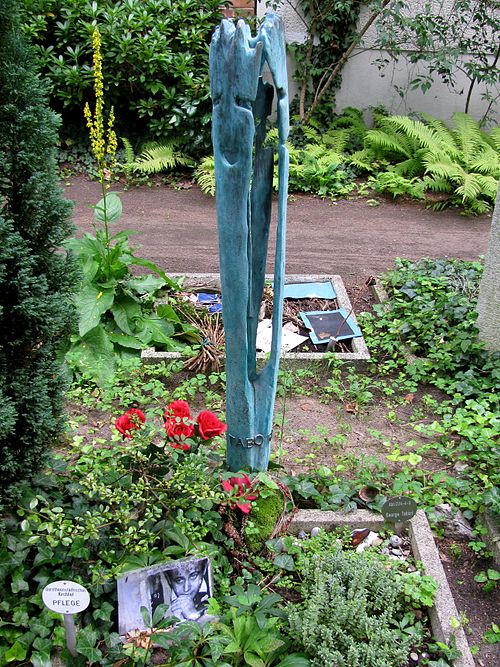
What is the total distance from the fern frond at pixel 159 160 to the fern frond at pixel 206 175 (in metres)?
0.26

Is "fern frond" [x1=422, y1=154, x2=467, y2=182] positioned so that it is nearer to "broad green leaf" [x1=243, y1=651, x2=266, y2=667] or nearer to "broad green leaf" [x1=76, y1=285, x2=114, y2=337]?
"broad green leaf" [x1=76, y1=285, x2=114, y2=337]

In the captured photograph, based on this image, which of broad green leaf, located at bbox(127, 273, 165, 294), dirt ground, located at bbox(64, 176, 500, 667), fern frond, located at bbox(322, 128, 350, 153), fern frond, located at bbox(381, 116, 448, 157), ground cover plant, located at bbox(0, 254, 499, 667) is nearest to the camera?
ground cover plant, located at bbox(0, 254, 499, 667)

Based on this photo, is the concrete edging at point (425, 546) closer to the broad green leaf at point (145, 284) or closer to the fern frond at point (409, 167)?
the broad green leaf at point (145, 284)

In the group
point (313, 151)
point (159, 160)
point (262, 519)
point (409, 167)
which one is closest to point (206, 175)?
point (159, 160)

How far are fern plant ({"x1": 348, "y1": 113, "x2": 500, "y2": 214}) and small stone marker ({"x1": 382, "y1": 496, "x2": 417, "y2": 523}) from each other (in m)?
5.18

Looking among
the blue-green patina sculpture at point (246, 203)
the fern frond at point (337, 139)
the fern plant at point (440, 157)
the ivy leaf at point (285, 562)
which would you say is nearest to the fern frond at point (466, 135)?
the fern plant at point (440, 157)

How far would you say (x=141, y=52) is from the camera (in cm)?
847

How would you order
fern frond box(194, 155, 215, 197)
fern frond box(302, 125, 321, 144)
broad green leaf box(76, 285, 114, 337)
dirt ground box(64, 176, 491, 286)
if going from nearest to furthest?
broad green leaf box(76, 285, 114, 337) → dirt ground box(64, 176, 491, 286) → fern frond box(194, 155, 215, 197) → fern frond box(302, 125, 321, 144)

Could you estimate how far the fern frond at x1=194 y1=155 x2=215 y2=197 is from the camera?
8094mm

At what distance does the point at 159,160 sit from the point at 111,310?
3854mm

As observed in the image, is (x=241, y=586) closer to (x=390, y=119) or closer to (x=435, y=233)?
(x=435, y=233)

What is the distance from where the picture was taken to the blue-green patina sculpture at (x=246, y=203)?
265 centimetres

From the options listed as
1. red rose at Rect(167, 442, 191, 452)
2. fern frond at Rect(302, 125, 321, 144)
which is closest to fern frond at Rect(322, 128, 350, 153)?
fern frond at Rect(302, 125, 321, 144)

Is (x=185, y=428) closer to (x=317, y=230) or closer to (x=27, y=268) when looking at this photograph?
(x=27, y=268)
